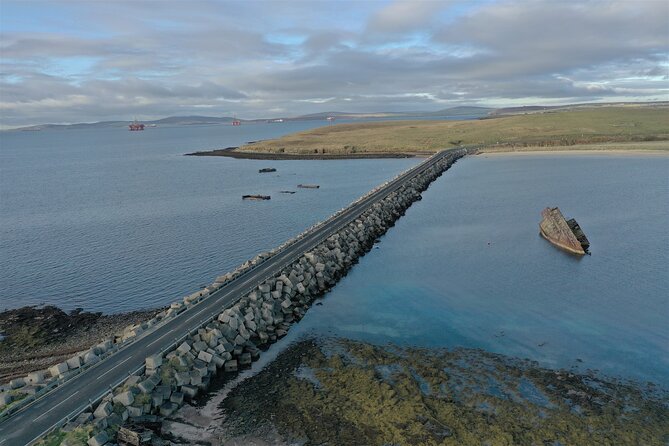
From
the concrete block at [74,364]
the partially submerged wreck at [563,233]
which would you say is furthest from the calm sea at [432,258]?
the concrete block at [74,364]

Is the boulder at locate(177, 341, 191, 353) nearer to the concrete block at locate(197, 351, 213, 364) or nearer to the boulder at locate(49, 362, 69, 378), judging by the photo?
the concrete block at locate(197, 351, 213, 364)

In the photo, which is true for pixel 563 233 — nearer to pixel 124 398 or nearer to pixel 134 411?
pixel 134 411

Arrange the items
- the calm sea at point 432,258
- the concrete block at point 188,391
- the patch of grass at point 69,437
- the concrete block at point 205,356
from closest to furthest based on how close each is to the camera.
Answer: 1. the patch of grass at point 69,437
2. the concrete block at point 188,391
3. the concrete block at point 205,356
4. the calm sea at point 432,258

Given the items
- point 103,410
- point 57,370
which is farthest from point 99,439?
point 57,370

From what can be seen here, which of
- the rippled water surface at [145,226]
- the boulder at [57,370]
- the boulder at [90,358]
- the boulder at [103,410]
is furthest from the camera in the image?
the rippled water surface at [145,226]

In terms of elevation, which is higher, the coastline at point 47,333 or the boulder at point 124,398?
the boulder at point 124,398

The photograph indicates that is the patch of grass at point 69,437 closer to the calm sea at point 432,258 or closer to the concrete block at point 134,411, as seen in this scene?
the concrete block at point 134,411

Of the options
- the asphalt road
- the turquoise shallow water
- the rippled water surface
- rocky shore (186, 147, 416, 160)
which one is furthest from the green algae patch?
rocky shore (186, 147, 416, 160)

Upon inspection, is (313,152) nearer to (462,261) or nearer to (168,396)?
(462,261)

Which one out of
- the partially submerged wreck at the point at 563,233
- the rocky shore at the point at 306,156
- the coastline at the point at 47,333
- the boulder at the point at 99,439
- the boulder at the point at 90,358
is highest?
the rocky shore at the point at 306,156
